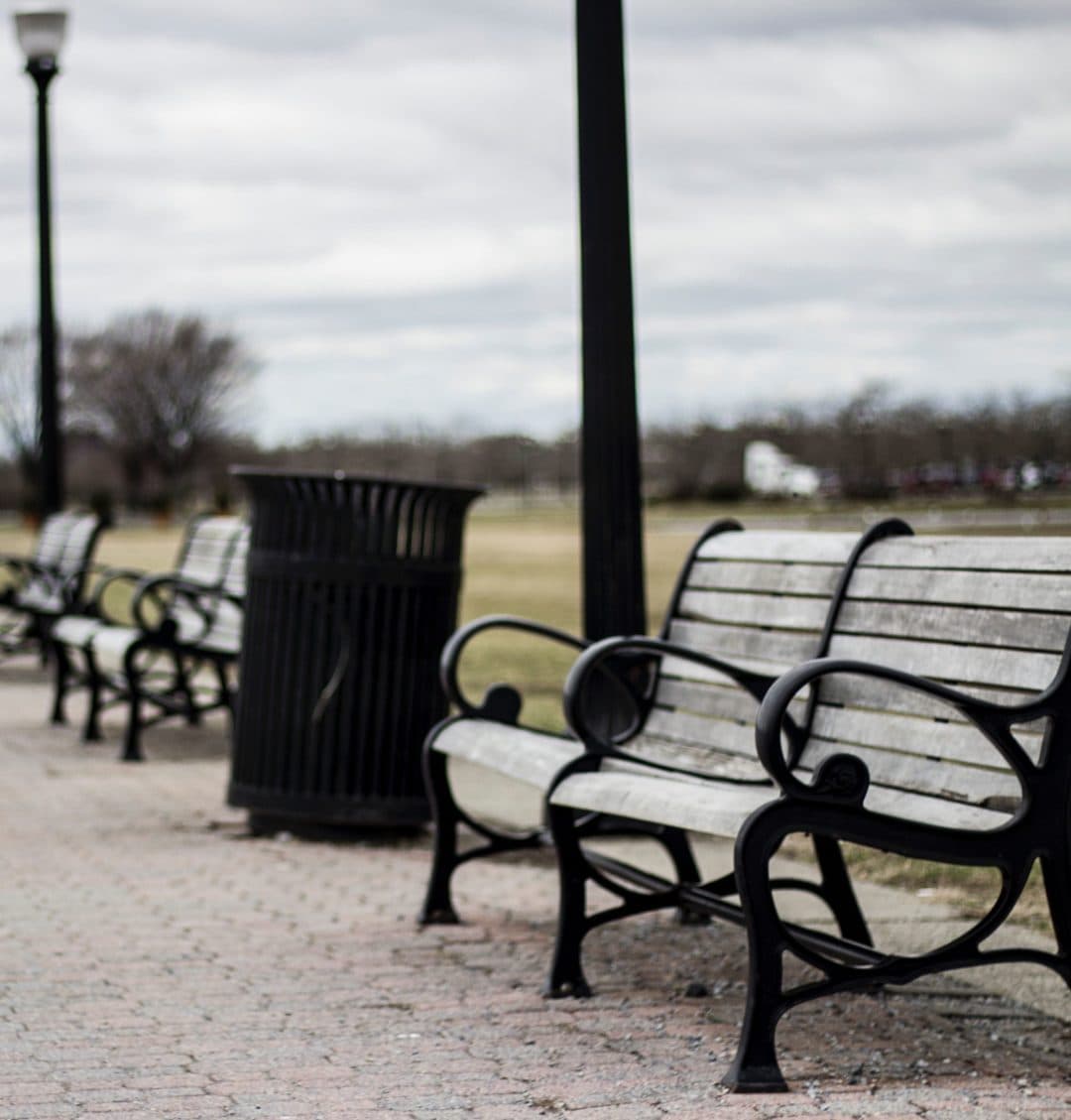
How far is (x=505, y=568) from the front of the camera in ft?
103

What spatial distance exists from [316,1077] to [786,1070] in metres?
0.94

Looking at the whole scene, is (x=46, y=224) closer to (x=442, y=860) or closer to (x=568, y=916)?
(x=442, y=860)

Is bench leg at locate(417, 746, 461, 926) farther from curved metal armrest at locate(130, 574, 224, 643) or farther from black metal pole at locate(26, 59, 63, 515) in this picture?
black metal pole at locate(26, 59, 63, 515)

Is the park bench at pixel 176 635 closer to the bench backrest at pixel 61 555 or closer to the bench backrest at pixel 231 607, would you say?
the bench backrest at pixel 231 607

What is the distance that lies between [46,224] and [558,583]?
1221 cm

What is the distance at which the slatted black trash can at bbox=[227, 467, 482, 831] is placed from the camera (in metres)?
6.51

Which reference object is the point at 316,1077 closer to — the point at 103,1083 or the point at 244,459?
the point at 103,1083

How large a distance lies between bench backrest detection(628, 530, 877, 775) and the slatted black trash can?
140 cm

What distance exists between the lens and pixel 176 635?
911 centimetres

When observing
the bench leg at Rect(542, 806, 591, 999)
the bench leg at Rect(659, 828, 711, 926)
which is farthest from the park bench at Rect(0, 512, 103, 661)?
the bench leg at Rect(542, 806, 591, 999)

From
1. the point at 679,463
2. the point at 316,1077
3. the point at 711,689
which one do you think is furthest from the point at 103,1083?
the point at 679,463

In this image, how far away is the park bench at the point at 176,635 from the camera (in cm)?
898

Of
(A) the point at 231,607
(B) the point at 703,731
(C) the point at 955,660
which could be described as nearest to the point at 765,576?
(B) the point at 703,731

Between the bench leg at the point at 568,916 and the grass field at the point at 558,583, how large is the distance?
5.01 ft
